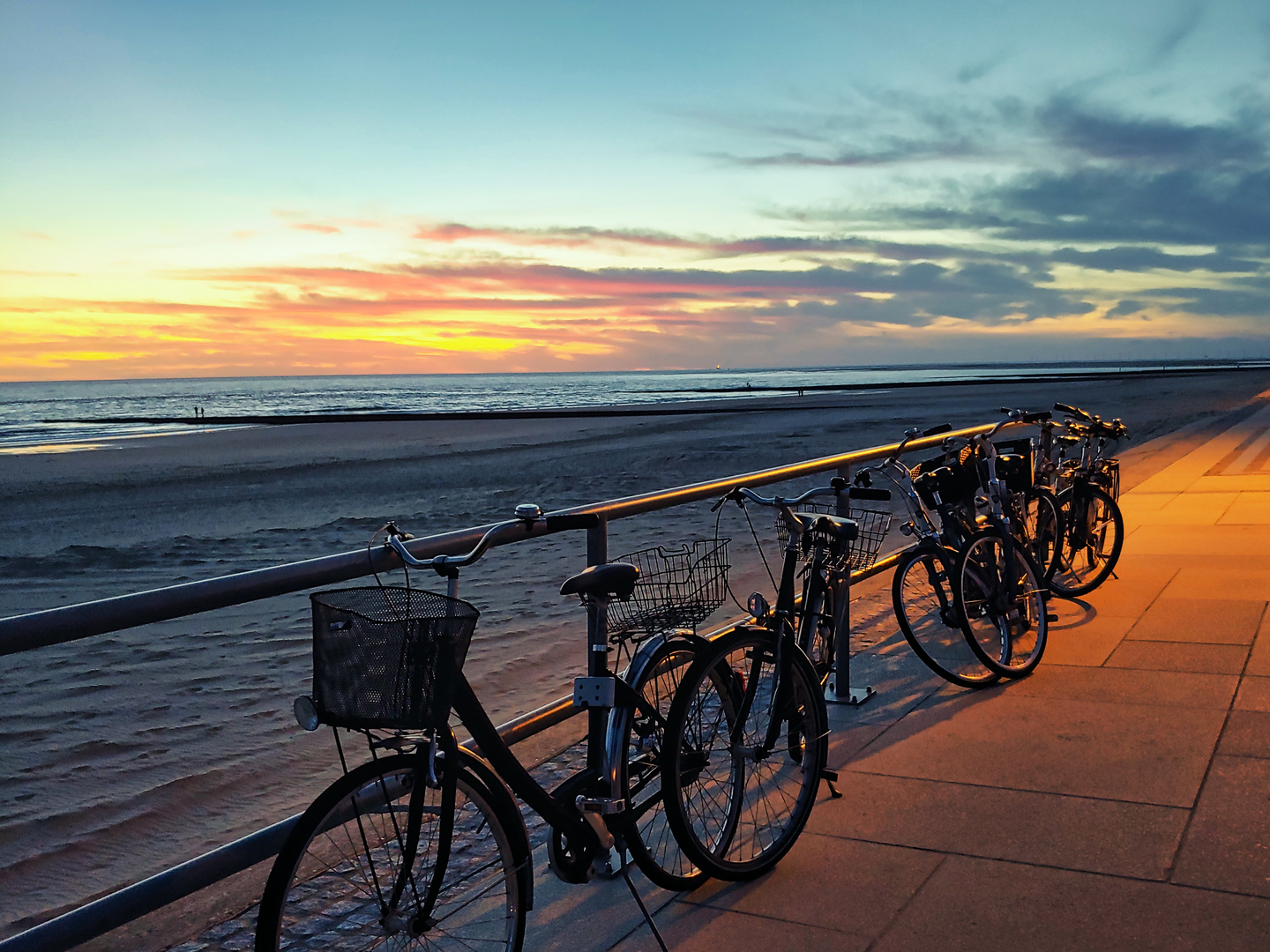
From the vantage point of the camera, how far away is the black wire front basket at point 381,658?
224 cm

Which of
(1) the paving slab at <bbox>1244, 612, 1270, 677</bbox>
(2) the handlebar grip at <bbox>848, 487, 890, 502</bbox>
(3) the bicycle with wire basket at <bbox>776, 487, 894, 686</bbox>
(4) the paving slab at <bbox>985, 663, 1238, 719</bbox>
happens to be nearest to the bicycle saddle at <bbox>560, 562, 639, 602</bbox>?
(3) the bicycle with wire basket at <bbox>776, 487, 894, 686</bbox>

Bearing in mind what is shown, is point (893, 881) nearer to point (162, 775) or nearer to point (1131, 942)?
point (1131, 942)

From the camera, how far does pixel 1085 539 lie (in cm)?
735

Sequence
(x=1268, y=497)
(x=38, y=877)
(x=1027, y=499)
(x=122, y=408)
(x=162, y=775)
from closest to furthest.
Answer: (x=38, y=877) < (x=162, y=775) < (x=1027, y=499) < (x=1268, y=497) < (x=122, y=408)

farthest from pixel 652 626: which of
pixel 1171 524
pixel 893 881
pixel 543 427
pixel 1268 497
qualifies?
pixel 543 427

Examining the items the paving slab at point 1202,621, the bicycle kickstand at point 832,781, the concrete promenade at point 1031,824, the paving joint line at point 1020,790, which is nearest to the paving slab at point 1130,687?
the concrete promenade at point 1031,824

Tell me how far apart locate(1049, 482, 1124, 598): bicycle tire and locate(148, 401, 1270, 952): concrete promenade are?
948 millimetres

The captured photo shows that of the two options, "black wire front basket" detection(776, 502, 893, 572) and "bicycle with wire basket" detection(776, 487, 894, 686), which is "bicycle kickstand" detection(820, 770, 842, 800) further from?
"black wire front basket" detection(776, 502, 893, 572)

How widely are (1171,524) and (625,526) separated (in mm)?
5672

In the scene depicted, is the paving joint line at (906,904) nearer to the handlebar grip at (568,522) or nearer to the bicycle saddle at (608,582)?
the bicycle saddle at (608,582)

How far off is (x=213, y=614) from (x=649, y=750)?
6149 mm

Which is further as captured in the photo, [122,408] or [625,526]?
[122,408]

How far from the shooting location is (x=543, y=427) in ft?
130

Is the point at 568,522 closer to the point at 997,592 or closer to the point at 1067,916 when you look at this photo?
the point at 1067,916
